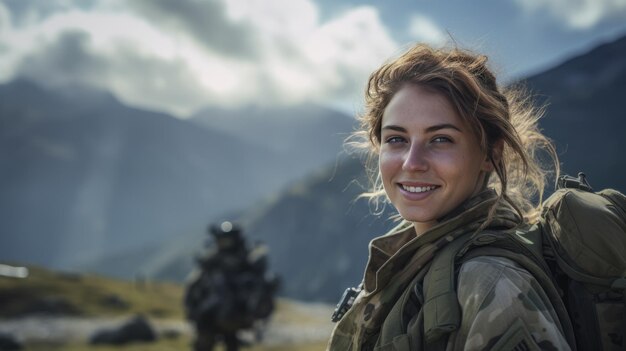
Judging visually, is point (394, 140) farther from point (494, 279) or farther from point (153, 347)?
point (153, 347)

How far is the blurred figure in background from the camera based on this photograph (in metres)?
25.5

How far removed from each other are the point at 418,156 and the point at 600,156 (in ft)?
473

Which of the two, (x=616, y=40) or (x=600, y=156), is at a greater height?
(x=616, y=40)

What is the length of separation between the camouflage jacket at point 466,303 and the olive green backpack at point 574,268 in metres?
0.10

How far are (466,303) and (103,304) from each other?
7112 cm

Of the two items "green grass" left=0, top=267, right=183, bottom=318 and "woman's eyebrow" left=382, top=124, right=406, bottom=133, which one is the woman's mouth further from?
"green grass" left=0, top=267, right=183, bottom=318

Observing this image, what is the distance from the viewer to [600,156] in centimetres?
12669

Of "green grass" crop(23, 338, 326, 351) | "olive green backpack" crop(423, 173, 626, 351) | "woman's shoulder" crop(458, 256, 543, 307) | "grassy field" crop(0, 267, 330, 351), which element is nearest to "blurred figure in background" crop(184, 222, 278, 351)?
"green grass" crop(23, 338, 326, 351)

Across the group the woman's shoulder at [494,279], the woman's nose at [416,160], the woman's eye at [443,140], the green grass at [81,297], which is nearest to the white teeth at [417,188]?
the woman's nose at [416,160]

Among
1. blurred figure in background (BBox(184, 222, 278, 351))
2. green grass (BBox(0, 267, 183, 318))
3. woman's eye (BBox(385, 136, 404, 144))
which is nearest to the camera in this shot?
woman's eye (BBox(385, 136, 404, 144))

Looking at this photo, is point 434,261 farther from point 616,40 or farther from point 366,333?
point 616,40

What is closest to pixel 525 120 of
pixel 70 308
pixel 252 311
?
pixel 252 311

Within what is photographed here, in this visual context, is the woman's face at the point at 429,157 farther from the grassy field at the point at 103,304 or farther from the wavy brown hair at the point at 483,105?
the grassy field at the point at 103,304

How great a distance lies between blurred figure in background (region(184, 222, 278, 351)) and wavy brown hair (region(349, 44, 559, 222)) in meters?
23.3
